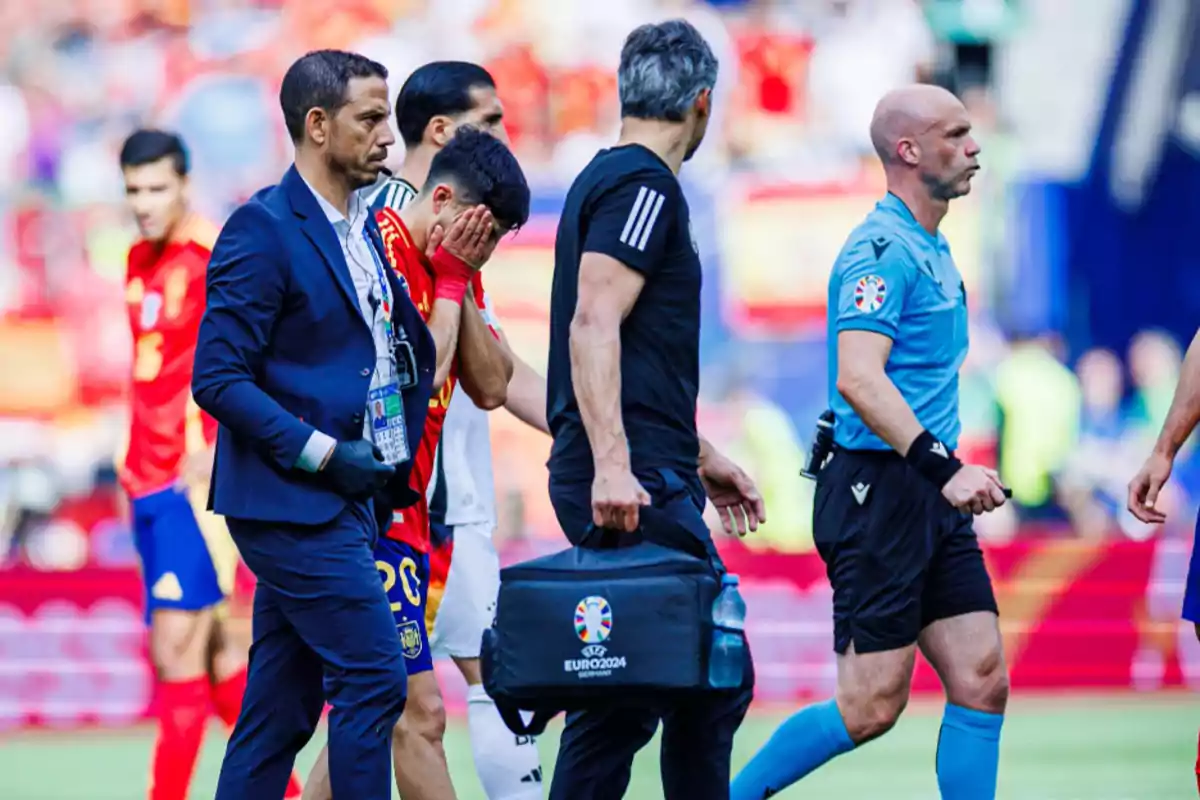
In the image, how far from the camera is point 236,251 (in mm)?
5352

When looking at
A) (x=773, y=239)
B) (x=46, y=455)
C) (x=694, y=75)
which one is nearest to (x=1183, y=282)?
(x=773, y=239)

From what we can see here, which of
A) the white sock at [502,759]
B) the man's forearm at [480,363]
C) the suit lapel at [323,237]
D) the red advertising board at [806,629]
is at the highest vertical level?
the suit lapel at [323,237]

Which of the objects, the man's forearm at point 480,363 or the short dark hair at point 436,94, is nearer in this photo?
the man's forearm at point 480,363

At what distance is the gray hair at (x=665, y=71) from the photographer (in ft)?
19.0

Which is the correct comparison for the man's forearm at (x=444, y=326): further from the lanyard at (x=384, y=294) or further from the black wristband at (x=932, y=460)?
the black wristband at (x=932, y=460)

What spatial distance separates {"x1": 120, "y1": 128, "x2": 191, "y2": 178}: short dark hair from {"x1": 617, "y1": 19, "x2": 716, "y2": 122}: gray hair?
9.26 feet

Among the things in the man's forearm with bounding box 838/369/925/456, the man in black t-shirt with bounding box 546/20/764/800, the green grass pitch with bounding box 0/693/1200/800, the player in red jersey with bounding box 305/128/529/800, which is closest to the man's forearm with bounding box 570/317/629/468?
the man in black t-shirt with bounding box 546/20/764/800

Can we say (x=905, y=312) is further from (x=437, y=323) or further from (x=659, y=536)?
(x=437, y=323)

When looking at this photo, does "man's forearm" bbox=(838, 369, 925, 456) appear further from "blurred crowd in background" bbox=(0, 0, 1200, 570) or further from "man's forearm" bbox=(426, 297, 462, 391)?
"blurred crowd in background" bbox=(0, 0, 1200, 570)

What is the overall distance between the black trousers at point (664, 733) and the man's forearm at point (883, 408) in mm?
757

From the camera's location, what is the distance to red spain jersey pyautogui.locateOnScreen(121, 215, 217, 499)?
8.00 m

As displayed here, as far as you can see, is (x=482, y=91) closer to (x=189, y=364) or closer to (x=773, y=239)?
(x=189, y=364)

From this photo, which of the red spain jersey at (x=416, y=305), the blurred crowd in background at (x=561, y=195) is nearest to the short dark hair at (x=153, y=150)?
the red spain jersey at (x=416, y=305)

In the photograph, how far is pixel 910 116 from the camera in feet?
22.7
